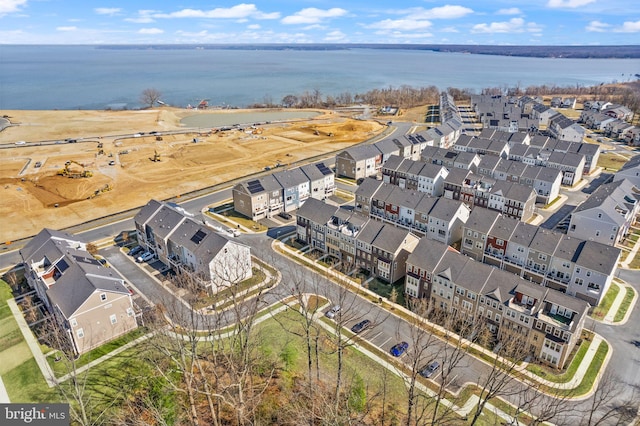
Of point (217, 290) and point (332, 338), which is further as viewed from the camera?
point (217, 290)

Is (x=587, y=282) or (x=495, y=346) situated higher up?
(x=587, y=282)

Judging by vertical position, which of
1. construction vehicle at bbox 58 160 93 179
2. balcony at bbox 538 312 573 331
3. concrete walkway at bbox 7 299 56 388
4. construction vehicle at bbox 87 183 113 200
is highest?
balcony at bbox 538 312 573 331

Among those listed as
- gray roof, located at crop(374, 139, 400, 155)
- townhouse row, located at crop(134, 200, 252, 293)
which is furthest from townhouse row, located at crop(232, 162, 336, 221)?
gray roof, located at crop(374, 139, 400, 155)

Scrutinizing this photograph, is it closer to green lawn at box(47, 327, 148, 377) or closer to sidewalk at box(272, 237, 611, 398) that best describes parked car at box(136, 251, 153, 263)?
green lawn at box(47, 327, 148, 377)

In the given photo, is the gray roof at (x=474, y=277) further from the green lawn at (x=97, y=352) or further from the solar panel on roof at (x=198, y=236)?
the green lawn at (x=97, y=352)

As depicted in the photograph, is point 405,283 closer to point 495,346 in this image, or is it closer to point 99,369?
point 495,346

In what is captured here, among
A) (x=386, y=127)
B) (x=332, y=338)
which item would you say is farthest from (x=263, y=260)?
(x=386, y=127)

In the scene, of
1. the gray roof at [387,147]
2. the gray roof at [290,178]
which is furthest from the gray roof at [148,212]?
the gray roof at [387,147]
